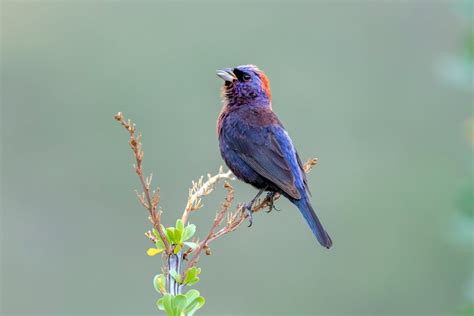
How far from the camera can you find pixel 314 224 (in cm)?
465

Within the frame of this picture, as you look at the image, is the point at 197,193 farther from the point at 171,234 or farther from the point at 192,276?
the point at 192,276

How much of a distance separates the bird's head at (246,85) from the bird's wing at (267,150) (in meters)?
0.24

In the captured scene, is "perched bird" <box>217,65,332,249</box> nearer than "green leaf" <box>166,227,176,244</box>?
No

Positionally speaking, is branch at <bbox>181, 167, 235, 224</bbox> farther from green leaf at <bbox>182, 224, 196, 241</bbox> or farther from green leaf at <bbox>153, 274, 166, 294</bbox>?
green leaf at <bbox>153, 274, 166, 294</bbox>

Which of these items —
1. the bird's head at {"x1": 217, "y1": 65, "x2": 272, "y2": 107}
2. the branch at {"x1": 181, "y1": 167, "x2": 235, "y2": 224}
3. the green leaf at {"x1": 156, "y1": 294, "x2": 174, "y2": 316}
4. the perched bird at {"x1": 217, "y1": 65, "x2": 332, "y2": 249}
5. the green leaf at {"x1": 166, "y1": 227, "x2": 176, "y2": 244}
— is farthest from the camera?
Result: the bird's head at {"x1": 217, "y1": 65, "x2": 272, "y2": 107}

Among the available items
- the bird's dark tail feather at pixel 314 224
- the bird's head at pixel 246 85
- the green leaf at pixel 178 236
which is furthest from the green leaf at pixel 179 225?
the bird's head at pixel 246 85

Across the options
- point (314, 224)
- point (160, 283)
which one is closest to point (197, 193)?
point (160, 283)

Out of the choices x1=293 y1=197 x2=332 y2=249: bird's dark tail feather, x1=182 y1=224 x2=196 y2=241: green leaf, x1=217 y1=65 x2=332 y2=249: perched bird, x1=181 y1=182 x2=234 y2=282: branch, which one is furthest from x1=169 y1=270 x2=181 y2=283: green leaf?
x1=217 y1=65 x2=332 y2=249: perched bird

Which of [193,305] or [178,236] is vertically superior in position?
[178,236]

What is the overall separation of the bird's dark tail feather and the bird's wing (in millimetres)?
102

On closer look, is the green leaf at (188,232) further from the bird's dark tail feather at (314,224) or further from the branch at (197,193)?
the bird's dark tail feather at (314,224)

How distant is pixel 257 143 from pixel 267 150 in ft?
0.29

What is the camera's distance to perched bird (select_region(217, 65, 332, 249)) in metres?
4.96

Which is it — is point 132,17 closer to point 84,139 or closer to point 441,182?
point 84,139
